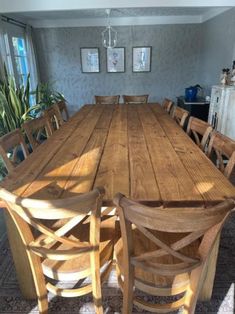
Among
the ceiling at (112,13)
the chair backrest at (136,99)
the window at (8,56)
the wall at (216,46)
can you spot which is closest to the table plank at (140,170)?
the chair backrest at (136,99)

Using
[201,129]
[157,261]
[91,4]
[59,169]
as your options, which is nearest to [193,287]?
[157,261]

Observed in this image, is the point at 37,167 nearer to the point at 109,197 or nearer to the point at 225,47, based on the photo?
the point at 109,197

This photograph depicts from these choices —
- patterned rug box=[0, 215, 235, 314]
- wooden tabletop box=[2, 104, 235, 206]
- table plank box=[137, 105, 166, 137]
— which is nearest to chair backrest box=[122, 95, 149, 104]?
table plank box=[137, 105, 166, 137]

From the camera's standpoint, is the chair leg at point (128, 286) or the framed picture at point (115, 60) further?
the framed picture at point (115, 60)

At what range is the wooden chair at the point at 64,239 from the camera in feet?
2.74

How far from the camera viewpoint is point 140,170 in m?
1.28

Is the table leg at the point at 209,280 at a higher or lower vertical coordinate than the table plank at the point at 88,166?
lower

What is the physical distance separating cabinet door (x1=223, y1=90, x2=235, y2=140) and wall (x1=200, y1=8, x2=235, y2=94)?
865mm

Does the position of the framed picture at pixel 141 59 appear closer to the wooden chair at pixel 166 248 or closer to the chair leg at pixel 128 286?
the wooden chair at pixel 166 248

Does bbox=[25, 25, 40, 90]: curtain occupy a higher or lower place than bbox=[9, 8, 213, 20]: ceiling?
lower

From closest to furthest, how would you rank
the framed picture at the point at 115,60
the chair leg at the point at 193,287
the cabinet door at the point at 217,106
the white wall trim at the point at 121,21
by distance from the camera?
the chair leg at the point at 193,287 → the cabinet door at the point at 217,106 → the white wall trim at the point at 121,21 → the framed picture at the point at 115,60

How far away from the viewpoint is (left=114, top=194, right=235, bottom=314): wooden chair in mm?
794

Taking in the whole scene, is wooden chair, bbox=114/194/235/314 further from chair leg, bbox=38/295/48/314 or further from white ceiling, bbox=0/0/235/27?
white ceiling, bbox=0/0/235/27

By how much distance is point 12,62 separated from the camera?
4.25 meters
